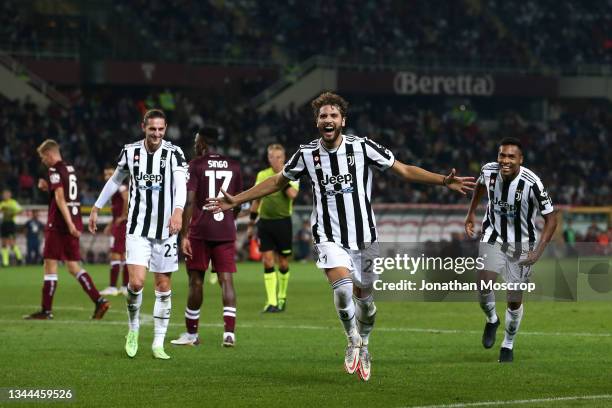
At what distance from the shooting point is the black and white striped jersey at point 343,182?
34.8ft

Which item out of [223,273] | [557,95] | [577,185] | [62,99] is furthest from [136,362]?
[557,95]

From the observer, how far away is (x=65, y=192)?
17.1 metres

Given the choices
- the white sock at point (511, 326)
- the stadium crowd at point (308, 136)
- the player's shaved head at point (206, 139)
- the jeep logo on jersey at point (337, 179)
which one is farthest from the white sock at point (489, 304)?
the stadium crowd at point (308, 136)

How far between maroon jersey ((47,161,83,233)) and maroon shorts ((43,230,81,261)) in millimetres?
84

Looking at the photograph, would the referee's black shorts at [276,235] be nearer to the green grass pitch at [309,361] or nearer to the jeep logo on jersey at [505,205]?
the green grass pitch at [309,361]

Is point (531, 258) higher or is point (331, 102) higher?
point (331, 102)

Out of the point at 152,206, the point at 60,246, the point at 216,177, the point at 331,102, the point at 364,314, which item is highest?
the point at 331,102

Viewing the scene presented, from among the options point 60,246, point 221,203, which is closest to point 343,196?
point 221,203

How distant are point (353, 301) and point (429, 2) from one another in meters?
45.2

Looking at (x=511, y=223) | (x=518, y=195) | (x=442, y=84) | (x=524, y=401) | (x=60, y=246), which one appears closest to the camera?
(x=524, y=401)

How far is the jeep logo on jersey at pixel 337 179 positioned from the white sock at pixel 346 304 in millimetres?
845

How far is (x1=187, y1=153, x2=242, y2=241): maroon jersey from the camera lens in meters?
13.6

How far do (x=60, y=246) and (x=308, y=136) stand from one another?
96.0 feet

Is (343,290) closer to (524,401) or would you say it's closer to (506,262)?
(524,401)
